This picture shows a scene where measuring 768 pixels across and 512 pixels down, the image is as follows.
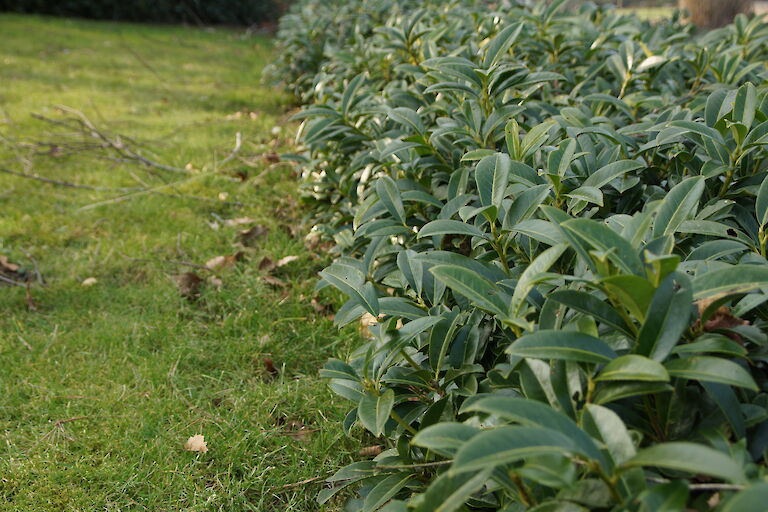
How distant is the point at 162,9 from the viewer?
1077cm

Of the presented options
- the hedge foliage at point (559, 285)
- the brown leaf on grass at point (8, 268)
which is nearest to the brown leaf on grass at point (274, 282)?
the hedge foliage at point (559, 285)

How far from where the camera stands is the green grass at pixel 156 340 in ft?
6.08

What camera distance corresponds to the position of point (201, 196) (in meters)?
3.87

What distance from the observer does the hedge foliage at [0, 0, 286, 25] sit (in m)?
10.2

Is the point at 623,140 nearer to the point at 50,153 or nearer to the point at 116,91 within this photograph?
the point at 50,153

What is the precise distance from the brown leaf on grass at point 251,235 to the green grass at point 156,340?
0.19 feet

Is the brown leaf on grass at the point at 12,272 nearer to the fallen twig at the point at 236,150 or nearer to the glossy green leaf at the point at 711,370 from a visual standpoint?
the fallen twig at the point at 236,150

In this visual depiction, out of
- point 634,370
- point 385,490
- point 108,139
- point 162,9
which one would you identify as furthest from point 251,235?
point 162,9

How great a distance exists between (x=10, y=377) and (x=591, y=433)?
2205 millimetres

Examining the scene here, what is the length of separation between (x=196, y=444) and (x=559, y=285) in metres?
1.32

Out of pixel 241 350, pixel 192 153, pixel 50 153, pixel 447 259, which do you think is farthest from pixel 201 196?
pixel 447 259

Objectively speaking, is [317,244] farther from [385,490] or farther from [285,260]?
[385,490]

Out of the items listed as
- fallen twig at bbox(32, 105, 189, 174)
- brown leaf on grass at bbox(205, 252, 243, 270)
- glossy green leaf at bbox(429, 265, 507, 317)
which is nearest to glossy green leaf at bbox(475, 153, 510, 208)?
glossy green leaf at bbox(429, 265, 507, 317)

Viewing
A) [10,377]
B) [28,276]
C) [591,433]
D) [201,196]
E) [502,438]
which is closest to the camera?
[502,438]
